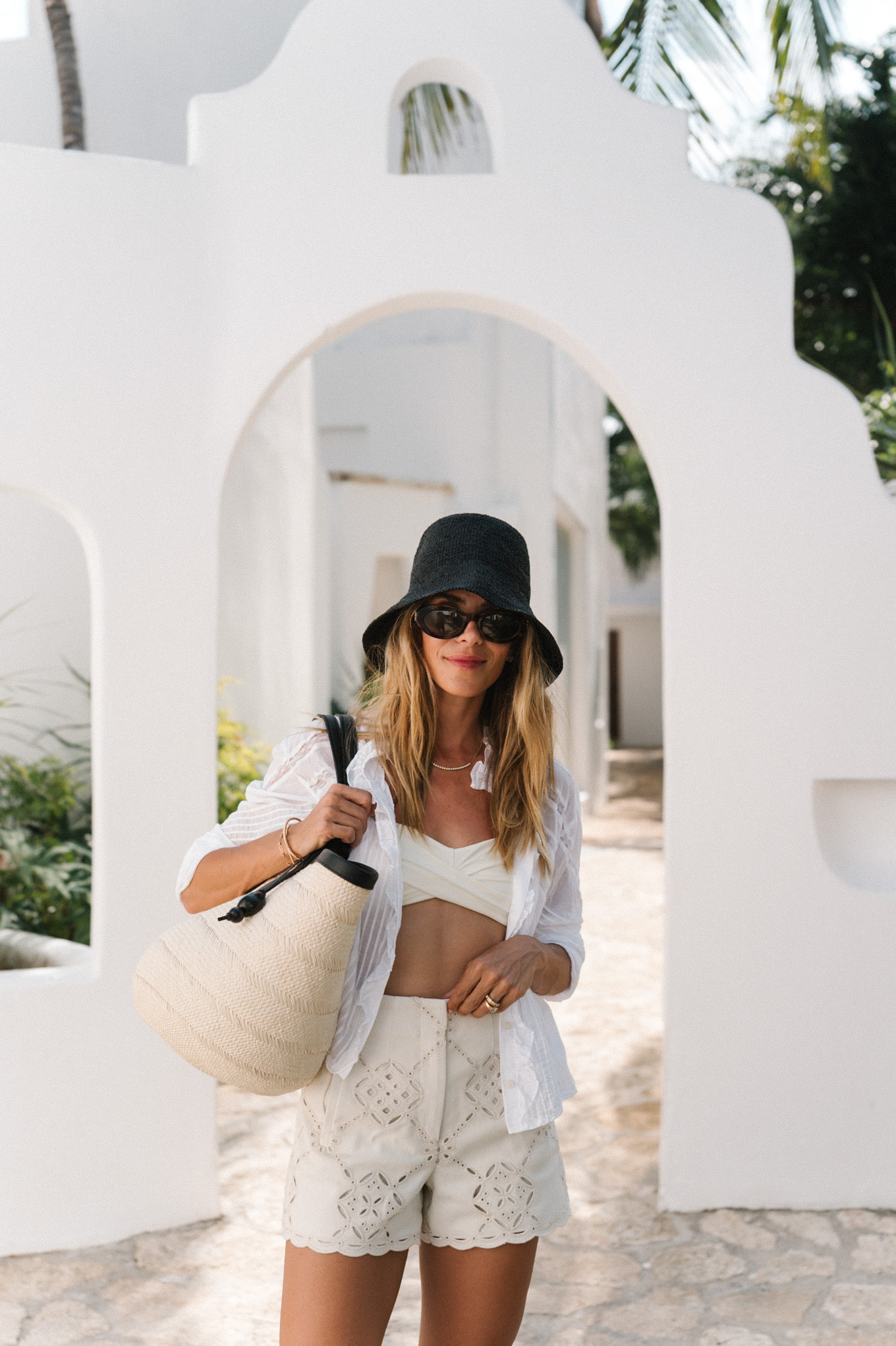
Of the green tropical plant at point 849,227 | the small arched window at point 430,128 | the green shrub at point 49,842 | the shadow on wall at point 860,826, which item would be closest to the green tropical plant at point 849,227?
the green tropical plant at point 849,227

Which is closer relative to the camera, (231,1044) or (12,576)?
(231,1044)

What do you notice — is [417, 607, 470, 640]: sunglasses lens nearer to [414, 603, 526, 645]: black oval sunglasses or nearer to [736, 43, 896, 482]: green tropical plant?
[414, 603, 526, 645]: black oval sunglasses

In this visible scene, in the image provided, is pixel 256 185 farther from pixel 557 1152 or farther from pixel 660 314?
pixel 557 1152

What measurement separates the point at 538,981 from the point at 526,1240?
0.43 m

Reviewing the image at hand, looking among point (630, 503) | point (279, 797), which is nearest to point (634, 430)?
point (279, 797)

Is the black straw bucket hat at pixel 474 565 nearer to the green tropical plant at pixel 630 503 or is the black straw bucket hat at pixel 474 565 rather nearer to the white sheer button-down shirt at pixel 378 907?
the white sheer button-down shirt at pixel 378 907

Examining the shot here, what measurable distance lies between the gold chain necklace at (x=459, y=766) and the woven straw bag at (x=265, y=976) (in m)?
0.36

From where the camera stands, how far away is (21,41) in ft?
23.1

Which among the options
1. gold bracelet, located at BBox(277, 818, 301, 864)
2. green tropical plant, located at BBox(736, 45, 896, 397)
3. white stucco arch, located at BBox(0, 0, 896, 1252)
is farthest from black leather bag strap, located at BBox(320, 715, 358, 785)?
green tropical plant, located at BBox(736, 45, 896, 397)

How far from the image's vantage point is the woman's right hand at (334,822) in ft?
5.66

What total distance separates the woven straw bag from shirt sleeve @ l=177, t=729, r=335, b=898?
0.13 metres

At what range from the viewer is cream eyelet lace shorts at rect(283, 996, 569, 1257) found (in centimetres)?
185

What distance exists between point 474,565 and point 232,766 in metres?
4.69

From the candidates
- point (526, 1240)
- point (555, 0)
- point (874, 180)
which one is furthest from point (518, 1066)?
point (874, 180)
